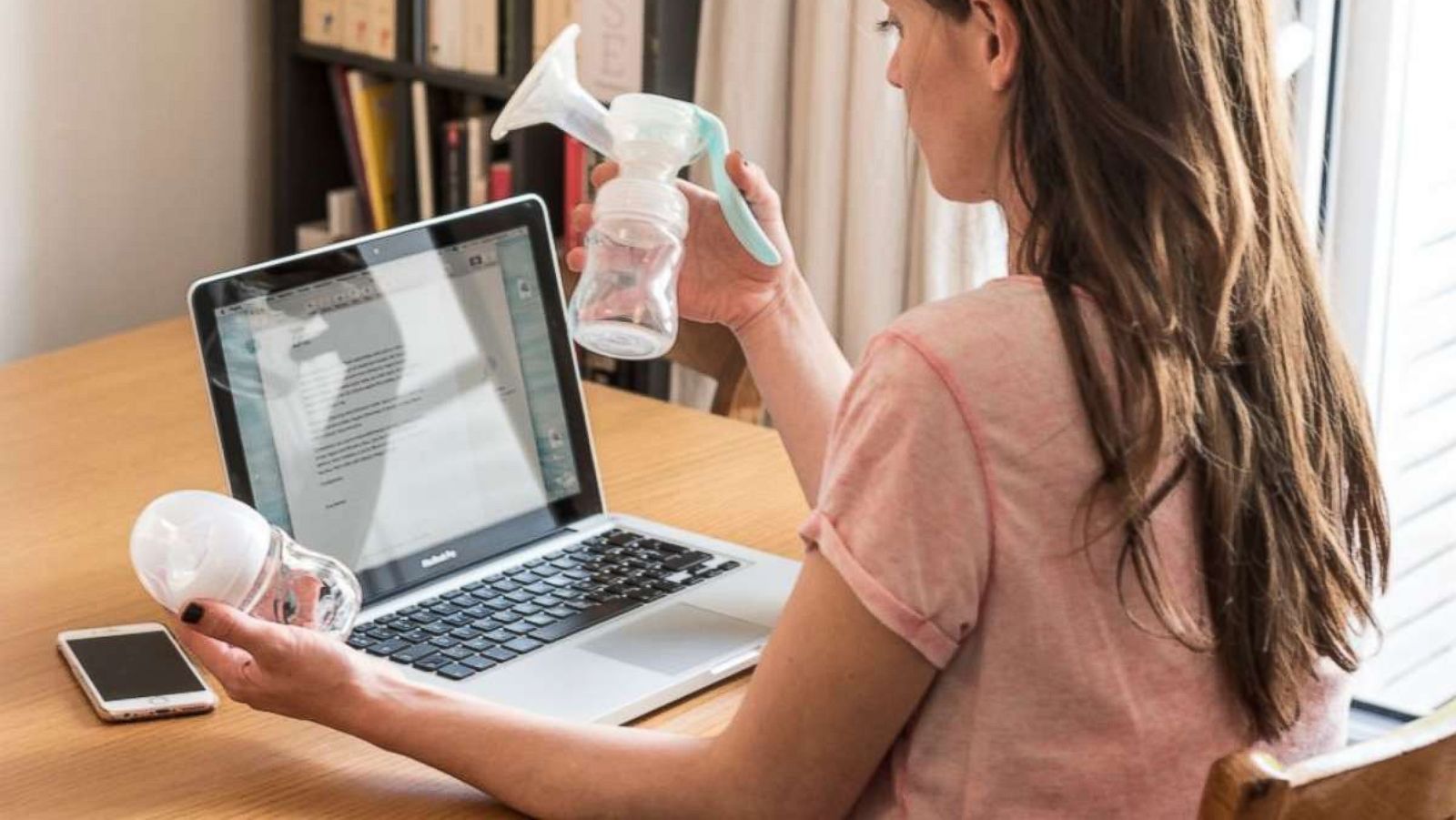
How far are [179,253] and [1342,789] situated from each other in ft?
8.34

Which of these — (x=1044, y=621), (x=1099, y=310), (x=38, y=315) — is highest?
(x=1099, y=310)

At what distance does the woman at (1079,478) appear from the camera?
1.04 m

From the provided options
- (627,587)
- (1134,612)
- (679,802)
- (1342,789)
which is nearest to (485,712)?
(679,802)

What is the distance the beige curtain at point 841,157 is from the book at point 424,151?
0.54 m

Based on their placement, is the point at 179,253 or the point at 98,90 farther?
the point at 179,253

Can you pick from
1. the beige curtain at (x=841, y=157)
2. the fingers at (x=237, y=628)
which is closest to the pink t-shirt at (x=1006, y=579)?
the fingers at (x=237, y=628)

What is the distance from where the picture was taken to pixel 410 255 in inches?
61.6

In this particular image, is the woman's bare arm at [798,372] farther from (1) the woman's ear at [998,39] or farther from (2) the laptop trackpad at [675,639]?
(1) the woman's ear at [998,39]

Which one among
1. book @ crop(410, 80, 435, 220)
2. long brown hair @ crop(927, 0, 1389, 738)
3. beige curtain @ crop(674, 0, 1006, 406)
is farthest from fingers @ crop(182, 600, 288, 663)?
book @ crop(410, 80, 435, 220)

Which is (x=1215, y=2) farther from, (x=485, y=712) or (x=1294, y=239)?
(x=485, y=712)

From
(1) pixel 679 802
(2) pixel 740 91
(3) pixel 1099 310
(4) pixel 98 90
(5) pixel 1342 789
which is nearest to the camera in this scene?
(5) pixel 1342 789

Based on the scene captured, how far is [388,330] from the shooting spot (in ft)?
5.08

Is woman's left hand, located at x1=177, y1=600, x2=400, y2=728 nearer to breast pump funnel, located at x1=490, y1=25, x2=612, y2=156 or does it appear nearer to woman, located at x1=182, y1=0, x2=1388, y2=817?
woman, located at x1=182, y1=0, x2=1388, y2=817

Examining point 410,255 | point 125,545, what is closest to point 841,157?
point 410,255
